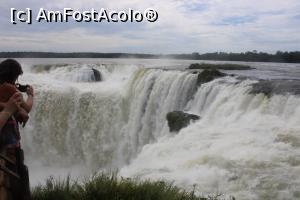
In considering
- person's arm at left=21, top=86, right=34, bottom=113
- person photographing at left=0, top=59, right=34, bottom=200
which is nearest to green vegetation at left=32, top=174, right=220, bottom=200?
person photographing at left=0, top=59, right=34, bottom=200

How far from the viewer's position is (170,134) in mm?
12766

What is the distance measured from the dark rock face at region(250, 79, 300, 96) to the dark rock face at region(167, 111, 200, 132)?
5.95 ft

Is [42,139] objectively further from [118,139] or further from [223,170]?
[223,170]

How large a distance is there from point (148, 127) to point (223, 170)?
10.5m

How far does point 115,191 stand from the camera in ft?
→ 15.0

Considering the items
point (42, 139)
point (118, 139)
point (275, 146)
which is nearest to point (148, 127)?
point (118, 139)

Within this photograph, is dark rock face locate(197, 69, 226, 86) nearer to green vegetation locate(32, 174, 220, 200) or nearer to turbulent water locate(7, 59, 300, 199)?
turbulent water locate(7, 59, 300, 199)

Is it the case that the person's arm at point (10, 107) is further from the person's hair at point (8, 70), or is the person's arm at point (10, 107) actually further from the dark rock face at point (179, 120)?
the dark rock face at point (179, 120)

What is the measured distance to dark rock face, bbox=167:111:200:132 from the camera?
12.6m

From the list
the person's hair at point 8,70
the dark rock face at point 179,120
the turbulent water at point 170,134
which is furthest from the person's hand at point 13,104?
the dark rock face at point 179,120

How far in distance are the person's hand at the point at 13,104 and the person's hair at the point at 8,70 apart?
10.5 inches

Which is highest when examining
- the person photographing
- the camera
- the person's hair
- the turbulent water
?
the person's hair

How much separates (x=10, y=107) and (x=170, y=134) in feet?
30.8

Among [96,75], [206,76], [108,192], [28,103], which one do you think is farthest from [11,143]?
[96,75]
